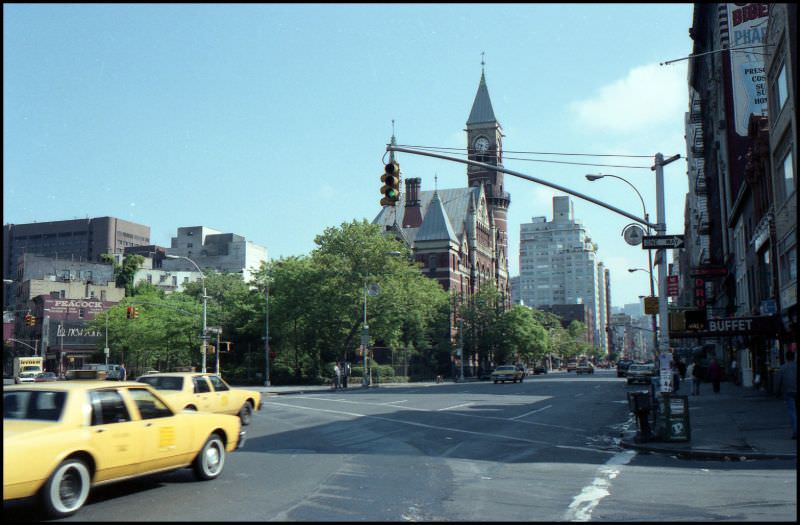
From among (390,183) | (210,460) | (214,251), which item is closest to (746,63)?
(390,183)

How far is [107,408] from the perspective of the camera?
9547mm

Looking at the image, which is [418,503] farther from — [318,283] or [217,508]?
[318,283]

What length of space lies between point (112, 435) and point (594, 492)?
20.9 ft

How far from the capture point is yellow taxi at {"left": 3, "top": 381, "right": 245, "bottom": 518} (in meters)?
8.13

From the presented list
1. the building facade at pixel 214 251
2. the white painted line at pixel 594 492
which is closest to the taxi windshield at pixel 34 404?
the white painted line at pixel 594 492

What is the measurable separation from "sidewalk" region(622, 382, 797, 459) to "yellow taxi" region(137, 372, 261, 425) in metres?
10.4

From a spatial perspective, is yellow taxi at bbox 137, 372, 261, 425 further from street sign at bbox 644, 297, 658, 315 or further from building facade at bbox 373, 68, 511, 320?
building facade at bbox 373, 68, 511, 320

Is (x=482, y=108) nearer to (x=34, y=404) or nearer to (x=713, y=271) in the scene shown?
(x=713, y=271)

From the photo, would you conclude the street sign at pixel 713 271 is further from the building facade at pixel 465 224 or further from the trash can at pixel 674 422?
the trash can at pixel 674 422

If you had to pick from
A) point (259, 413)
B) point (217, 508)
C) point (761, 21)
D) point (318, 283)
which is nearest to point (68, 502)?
point (217, 508)

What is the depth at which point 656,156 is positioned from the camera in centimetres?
1919

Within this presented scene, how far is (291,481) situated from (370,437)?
659cm

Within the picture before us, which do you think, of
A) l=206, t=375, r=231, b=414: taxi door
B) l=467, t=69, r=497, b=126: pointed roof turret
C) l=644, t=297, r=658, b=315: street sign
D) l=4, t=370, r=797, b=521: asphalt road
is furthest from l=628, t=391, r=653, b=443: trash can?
l=467, t=69, r=497, b=126: pointed roof turret

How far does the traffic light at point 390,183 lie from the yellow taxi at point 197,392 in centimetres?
705
